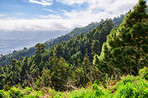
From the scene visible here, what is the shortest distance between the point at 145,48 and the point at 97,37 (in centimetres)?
6040

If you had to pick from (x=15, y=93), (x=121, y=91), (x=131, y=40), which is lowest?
(x=15, y=93)

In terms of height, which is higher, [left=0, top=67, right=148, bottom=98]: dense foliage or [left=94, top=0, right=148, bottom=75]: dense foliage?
[left=94, top=0, right=148, bottom=75]: dense foliage

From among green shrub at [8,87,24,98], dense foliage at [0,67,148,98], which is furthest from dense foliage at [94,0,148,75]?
green shrub at [8,87,24,98]

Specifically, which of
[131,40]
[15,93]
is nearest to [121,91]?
Result: [15,93]

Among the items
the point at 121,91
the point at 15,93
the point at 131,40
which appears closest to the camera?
the point at 121,91

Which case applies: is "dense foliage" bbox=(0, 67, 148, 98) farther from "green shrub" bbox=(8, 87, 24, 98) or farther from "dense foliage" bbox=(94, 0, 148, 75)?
"dense foliage" bbox=(94, 0, 148, 75)

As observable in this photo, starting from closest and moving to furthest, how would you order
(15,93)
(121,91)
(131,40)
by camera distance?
(121,91) < (15,93) < (131,40)

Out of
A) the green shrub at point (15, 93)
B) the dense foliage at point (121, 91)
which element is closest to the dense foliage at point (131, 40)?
the dense foliage at point (121, 91)

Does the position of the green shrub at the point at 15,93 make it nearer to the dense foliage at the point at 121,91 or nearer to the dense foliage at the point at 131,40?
the dense foliage at the point at 121,91

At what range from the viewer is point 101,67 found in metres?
12.9

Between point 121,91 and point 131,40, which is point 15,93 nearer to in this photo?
point 121,91

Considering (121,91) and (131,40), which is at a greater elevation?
(131,40)

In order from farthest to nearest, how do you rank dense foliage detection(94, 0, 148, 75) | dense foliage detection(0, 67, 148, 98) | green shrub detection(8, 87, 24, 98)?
dense foliage detection(94, 0, 148, 75), green shrub detection(8, 87, 24, 98), dense foliage detection(0, 67, 148, 98)

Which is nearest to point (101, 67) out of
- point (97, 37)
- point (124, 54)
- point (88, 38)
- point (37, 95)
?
point (124, 54)
